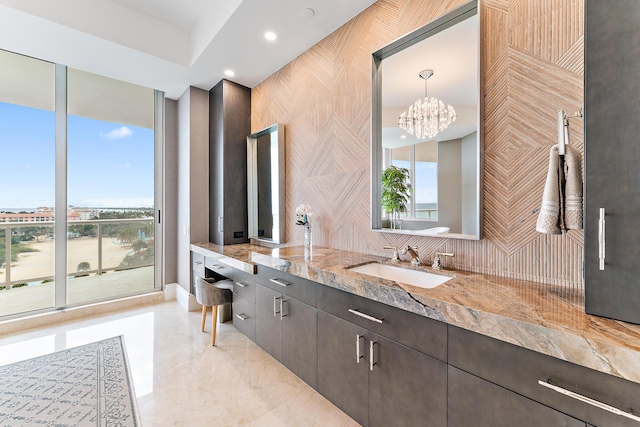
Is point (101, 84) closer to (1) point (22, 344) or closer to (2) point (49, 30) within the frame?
(2) point (49, 30)

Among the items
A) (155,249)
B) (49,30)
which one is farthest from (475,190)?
(155,249)

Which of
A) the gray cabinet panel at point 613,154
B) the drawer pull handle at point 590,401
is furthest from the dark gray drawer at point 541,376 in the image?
the gray cabinet panel at point 613,154

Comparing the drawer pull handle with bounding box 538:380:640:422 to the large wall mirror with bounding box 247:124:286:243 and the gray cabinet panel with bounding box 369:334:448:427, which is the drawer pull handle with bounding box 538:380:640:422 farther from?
the large wall mirror with bounding box 247:124:286:243

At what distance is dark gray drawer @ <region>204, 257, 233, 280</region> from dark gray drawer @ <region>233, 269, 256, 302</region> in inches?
5.2

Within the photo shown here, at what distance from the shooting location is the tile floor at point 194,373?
5.58ft

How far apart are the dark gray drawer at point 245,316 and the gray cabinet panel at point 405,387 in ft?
4.07

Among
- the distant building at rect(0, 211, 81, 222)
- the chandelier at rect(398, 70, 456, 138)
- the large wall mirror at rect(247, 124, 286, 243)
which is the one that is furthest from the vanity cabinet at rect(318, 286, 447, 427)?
the distant building at rect(0, 211, 81, 222)

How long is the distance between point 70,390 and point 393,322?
2.29 m

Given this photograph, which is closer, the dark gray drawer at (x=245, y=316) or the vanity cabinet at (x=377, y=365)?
the vanity cabinet at (x=377, y=365)

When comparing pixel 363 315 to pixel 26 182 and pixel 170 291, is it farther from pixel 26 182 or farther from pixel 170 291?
pixel 26 182

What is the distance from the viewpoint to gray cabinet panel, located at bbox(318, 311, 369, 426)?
1.48m

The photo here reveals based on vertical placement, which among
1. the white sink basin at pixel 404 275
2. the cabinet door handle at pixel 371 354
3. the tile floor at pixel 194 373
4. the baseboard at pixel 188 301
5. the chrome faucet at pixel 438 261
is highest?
the chrome faucet at pixel 438 261

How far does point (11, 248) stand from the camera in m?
2.94

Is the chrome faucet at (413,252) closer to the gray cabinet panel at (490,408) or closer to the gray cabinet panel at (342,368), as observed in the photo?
the gray cabinet panel at (342,368)
